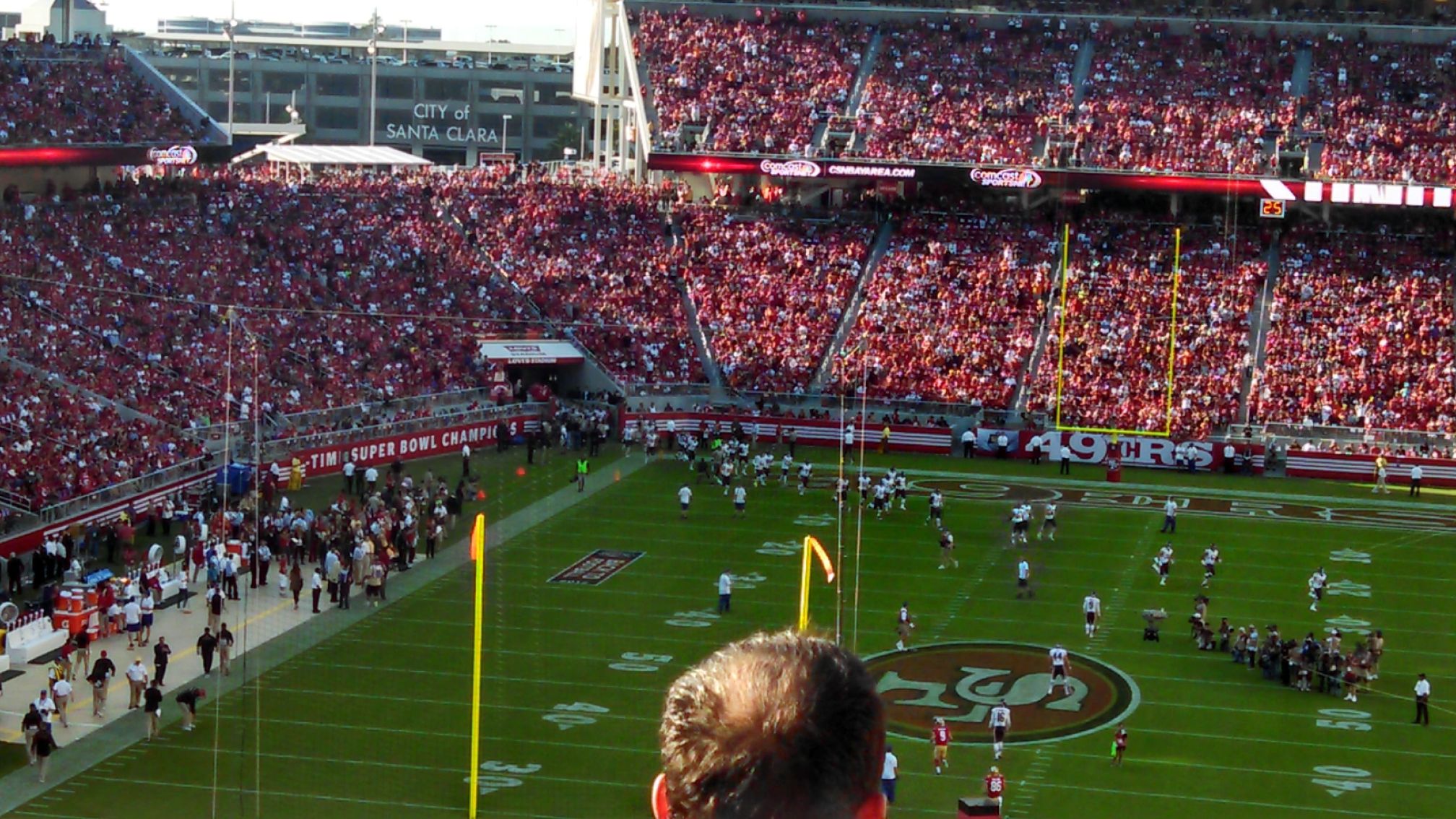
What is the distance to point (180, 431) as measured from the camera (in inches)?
1270

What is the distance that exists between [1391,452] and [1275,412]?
2526mm

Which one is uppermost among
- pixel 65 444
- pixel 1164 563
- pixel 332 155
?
pixel 332 155

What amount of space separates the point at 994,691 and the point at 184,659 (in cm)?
976

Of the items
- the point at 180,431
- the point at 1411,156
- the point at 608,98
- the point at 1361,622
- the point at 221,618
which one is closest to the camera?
the point at 221,618

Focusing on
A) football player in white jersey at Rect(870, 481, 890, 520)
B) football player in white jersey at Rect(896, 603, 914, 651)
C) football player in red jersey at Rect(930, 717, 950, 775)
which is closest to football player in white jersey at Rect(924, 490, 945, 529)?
football player in white jersey at Rect(870, 481, 890, 520)

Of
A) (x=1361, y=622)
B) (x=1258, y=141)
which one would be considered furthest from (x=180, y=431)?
(x=1258, y=141)

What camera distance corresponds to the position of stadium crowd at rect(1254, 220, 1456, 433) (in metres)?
39.9

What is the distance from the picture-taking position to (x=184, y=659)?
918 inches

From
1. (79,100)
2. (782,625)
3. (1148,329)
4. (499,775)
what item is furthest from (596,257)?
(499,775)

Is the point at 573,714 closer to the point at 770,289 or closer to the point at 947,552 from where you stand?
the point at 947,552

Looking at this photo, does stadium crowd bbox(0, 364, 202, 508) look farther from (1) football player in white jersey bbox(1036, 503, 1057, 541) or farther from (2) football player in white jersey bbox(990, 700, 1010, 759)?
(2) football player in white jersey bbox(990, 700, 1010, 759)

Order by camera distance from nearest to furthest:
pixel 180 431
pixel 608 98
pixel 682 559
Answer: pixel 682 559 < pixel 180 431 < pixel 608 98

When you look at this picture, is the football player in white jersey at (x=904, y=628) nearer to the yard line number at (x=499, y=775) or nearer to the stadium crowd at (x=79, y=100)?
the yard line number at (x=499, y=775)

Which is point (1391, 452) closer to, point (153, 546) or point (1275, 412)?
point (1275, 412)
